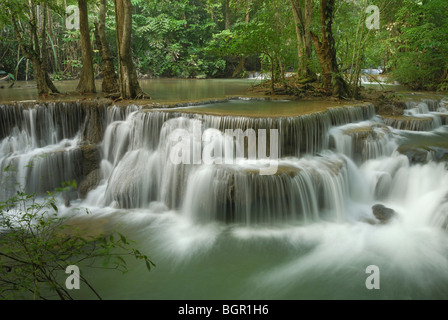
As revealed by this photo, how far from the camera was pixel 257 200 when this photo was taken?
6125 mm

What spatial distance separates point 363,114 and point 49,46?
21.3 m

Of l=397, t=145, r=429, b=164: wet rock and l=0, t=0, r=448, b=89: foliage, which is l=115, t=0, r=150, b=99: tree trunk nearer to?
l=0, t=0, r=448, b=89: foliage

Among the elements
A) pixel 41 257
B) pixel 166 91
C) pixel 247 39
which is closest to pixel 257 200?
pixel 41 257

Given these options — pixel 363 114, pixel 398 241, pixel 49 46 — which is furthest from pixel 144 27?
pixel 398 241

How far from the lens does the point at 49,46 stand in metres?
21.9

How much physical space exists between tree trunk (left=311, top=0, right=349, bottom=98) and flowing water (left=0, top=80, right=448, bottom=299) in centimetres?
158

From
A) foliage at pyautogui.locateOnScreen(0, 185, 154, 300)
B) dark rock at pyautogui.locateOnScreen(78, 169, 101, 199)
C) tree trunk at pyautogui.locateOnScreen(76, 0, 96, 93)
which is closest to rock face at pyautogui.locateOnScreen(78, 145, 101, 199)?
dark rock at pyautogui.locateOnScreen(78, 169, 101, 199)

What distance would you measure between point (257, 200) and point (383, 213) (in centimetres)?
251

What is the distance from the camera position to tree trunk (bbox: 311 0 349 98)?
407 inches

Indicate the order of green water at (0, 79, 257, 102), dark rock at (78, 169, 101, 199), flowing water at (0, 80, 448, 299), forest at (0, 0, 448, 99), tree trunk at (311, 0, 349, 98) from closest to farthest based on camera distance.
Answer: flowing water at (0, 80, 448, 299) → dark rock at (78, 169, 101, 199) → forest at (0, 0, 448, 99) → tree trunk at (311, 0, 349, 98) → green water at (0, 79, 257, 102)

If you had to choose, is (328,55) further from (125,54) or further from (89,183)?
(89,183)

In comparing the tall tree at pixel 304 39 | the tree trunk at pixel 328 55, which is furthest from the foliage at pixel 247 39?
the tree trunk at pixel 328 55

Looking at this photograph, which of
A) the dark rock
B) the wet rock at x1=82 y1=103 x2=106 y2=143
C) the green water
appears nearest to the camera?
the dark rock

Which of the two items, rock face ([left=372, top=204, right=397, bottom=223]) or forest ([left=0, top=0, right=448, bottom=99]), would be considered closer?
rock face ([left=372, top=204, right=397, bottom=223])
